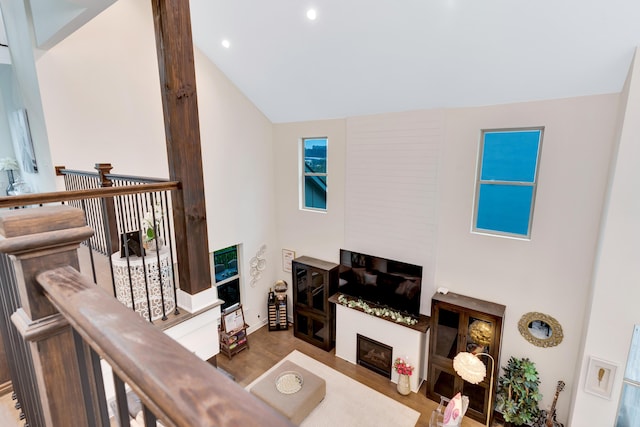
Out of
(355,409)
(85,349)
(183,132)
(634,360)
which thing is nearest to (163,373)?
(85,349)

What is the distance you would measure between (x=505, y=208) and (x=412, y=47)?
2646mm

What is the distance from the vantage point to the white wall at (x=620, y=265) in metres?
3.24

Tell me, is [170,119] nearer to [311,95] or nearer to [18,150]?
[311,95]

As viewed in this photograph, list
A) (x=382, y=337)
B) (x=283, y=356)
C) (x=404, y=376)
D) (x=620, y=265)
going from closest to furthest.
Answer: (x=620, y=265) < (x=404, y=376) < (x=382, y=337) < (x=283, y=356)

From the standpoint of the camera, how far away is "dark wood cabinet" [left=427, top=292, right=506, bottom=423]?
4.68 meters

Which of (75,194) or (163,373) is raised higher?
(75,194)

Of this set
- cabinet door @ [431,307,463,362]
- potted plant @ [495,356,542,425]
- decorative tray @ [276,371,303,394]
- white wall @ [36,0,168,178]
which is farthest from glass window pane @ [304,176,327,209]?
potted plant @ [495,356,542,425]

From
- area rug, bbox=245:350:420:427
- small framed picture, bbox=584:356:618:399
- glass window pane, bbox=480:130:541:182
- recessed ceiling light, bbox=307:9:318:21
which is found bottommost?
area rug, bbox=245:350:420:427

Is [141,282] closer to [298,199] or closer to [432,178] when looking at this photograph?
[432,178]

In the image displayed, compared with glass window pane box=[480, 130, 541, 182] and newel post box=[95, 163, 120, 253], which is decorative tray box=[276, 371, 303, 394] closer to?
newel post box=[95, 163, 120, 253]

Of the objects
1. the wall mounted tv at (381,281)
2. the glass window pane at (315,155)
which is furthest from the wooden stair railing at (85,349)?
the glass window pane at (315,155)

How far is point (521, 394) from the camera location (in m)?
4.65

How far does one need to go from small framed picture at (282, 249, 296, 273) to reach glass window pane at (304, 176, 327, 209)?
1164 millimetres

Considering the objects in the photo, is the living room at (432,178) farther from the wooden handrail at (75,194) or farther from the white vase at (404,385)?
the wooden handrail at (75,194)
